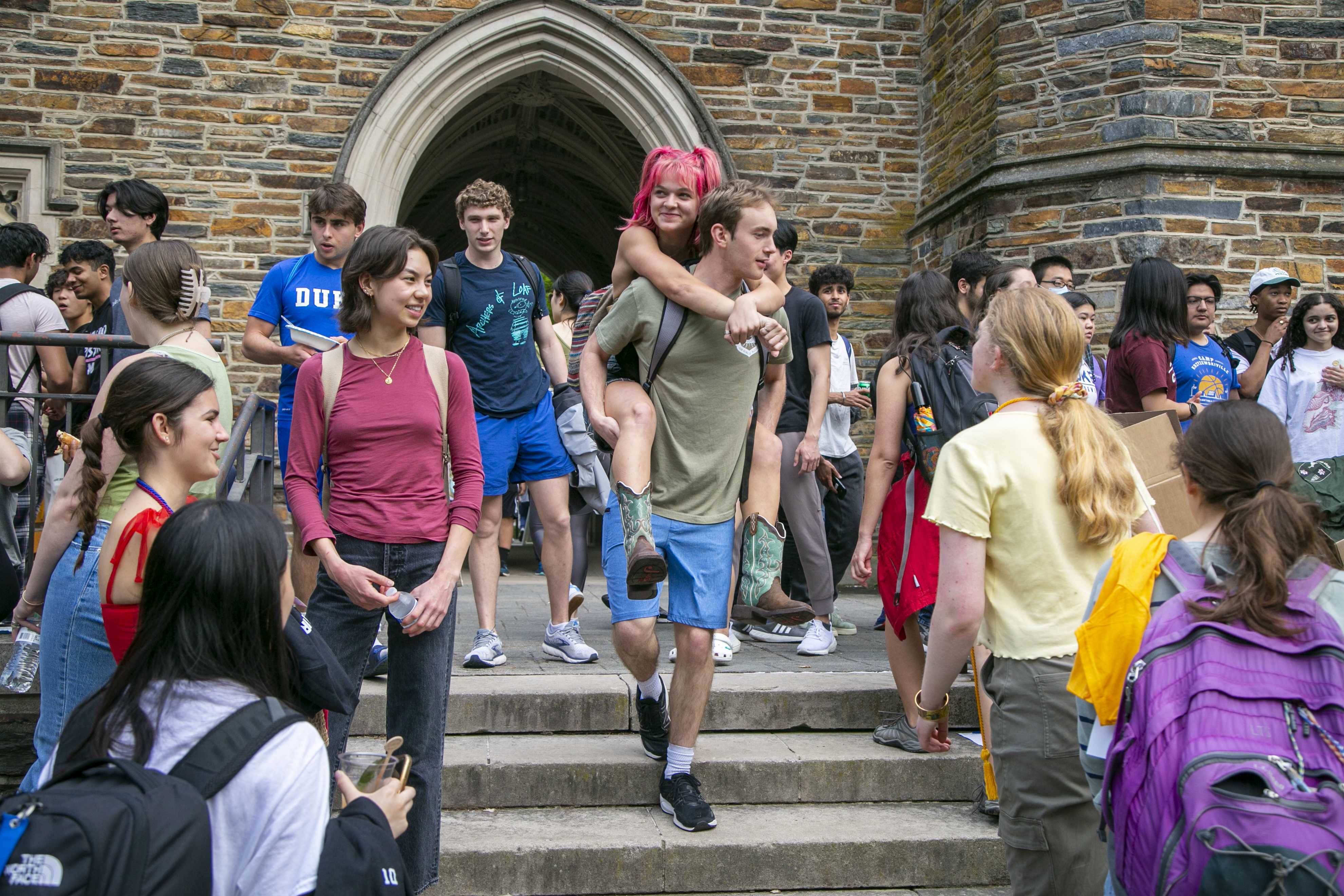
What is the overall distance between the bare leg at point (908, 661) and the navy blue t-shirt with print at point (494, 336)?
5.53 ft

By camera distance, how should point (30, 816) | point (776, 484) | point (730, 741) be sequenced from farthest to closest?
point (730, 741), point (776, 484), point (30, 816)

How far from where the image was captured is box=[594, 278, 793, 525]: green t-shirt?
117 inches

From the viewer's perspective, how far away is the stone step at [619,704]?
3.54 meters

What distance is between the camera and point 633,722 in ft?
12.0

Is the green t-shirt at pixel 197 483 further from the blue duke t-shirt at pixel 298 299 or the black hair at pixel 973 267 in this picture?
the black hair at pixel 973 267

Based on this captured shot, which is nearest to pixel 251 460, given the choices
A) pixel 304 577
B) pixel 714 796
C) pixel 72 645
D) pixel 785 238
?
pixel 304 577

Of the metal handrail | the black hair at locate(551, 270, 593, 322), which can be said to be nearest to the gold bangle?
the metal handrail

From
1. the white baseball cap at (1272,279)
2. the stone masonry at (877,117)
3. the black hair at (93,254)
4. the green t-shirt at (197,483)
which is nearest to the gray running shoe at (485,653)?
the green t-shirt at (197,483)

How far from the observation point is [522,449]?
421cm

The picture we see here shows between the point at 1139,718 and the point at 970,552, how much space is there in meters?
0.60

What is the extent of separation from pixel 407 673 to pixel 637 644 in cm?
68

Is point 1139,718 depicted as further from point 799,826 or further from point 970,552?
point 799,826

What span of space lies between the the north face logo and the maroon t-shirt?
13.0ft

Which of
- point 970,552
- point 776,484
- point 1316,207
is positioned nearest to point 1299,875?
point 970,552
